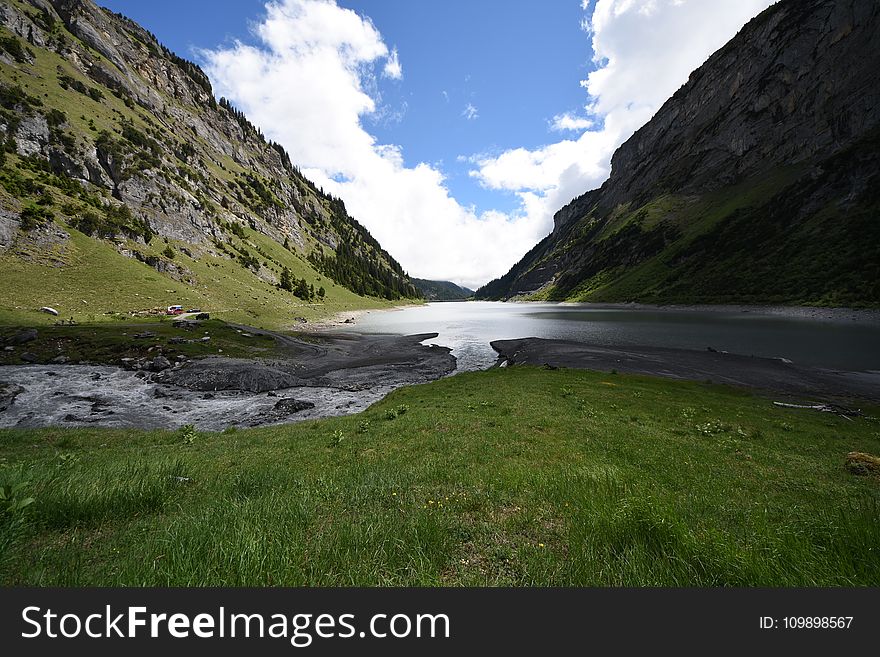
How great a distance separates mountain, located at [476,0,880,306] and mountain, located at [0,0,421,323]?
473ft

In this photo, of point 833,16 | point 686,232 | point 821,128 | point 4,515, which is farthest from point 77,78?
point 833,16

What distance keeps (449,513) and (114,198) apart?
12129 cm

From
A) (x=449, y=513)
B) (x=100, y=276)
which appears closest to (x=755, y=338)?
(x=449, y=513)

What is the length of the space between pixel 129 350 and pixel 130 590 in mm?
45770

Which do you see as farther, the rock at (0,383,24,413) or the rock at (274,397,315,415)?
the rock at (274,397,315,415)

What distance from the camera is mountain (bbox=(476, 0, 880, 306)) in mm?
100062

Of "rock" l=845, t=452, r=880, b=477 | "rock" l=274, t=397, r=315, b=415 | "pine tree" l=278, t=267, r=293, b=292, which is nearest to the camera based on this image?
"rock" l=845, t=452, r=880, b=477

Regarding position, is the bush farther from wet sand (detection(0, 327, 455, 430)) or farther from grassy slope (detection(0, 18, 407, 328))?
wet sand (detection(0, 327, 455, 430))

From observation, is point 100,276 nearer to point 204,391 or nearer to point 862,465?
point 204,391

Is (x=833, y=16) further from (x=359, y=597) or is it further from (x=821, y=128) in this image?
(x=359, y=597)

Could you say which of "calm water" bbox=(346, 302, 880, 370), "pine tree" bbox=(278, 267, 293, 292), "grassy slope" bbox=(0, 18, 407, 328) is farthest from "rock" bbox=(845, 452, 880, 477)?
"pine tree" bbox=(278, 267, 293, 292)

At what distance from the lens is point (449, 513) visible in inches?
229

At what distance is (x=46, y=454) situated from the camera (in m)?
11.7

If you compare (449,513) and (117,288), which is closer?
(449,513)
